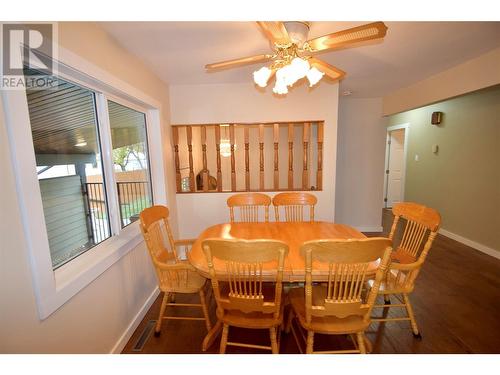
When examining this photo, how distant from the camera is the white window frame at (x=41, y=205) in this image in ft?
2.98

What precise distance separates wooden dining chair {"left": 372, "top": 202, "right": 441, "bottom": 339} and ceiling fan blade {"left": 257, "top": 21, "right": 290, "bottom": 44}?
4.65 feet

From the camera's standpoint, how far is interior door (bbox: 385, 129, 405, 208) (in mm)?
5223

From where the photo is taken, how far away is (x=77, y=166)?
1532mm

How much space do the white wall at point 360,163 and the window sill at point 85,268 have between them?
3.42 metres

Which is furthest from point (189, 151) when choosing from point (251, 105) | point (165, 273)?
point (165, 273)

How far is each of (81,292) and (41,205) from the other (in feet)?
1.93

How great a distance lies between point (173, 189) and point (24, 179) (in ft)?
6.32

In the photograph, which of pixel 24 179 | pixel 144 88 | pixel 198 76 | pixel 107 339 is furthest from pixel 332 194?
pixel 24 179

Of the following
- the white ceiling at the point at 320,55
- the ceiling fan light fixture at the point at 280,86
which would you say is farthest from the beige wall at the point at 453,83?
the ceiling fan light fixture at the point at 280,86

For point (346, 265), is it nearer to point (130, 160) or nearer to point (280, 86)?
point (280, 86)

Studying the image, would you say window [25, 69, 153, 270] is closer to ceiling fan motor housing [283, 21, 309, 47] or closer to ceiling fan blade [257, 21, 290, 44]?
ceiling fan blade [257, 21, 290, 44]

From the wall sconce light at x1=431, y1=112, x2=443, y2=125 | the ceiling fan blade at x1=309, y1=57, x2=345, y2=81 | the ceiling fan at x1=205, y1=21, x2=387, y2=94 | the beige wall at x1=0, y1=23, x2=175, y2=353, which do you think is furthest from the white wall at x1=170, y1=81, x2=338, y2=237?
the wall sconce light at x1=431, y1=112, x2=443, y2=125

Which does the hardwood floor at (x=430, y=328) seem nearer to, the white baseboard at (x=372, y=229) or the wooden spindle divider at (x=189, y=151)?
the wooden spindle divider at (x=189, y=151)
